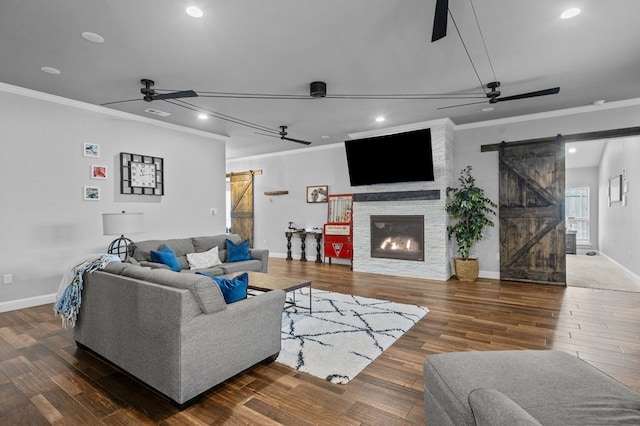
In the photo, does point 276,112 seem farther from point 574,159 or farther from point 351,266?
point 574,159

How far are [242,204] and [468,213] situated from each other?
6.10 m

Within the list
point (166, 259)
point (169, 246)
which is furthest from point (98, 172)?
point (166, 259)

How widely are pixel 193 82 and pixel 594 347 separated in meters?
4.98

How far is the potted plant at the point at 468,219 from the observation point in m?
5.62

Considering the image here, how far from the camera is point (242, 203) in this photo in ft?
31.0

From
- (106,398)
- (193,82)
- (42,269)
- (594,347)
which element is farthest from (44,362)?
(594,347)

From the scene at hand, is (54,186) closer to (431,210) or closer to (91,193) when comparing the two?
(91,193)

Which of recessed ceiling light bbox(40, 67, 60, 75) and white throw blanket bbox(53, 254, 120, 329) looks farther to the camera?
recessed ceiling light bbox(40, 67, 60, 75)

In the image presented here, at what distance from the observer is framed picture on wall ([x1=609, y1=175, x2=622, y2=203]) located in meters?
6.71

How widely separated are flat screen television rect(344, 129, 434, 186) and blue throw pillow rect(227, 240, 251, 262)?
2608 millimetres

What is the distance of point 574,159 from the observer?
8977mm

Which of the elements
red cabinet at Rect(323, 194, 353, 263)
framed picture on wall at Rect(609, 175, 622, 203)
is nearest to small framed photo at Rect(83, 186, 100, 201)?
red cabinet at Rect(323, 194, 353, 263)

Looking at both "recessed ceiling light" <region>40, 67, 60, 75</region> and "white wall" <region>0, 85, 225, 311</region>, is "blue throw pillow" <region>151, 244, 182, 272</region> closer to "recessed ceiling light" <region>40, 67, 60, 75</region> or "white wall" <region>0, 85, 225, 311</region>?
"white wall" <region>0, 85, 225, 311</region>

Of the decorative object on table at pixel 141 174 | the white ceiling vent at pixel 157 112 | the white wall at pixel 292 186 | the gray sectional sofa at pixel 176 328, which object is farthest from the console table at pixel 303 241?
the gray sectional sofa at pixel 176 328
